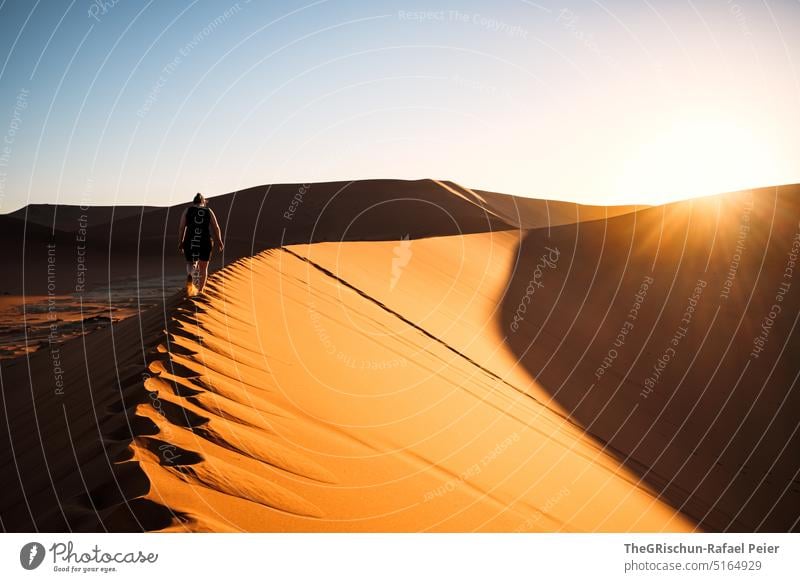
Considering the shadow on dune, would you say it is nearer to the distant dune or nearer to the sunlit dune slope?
the distant dune

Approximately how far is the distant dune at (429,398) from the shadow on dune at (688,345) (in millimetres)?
82

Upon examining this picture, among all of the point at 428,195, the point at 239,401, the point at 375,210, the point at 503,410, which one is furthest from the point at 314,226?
the point at 239,401

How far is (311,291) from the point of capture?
1060 centimetres

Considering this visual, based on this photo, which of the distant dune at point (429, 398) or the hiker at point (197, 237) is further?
the hiker at point (197, 237)

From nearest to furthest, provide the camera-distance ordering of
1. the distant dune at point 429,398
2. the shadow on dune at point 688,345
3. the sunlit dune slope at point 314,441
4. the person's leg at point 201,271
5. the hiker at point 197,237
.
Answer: the sunlit dune slope at point 314,441
the distant dune at point 429,398
the hiker at point 197,237
the person's leg at point 201,271
the shadow on dune at point 688,345

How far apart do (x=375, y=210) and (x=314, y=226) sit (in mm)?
6135

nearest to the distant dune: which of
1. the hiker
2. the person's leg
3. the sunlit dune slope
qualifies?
the sunlit dune slope

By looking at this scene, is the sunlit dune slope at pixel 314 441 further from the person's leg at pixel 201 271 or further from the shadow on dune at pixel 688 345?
the shadow on dune at pixel 688 345

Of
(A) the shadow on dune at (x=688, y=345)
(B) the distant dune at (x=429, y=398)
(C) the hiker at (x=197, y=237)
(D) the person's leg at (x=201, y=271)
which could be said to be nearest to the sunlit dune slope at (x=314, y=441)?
(B) the distant dune at (x=429, y=398)

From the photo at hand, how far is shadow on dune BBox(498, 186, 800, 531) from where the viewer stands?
34.4ft

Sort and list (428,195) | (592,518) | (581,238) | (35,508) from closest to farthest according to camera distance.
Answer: (35,508) < (592,518) < (581,238) < (428,195)

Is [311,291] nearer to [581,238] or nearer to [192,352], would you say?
[192,352]

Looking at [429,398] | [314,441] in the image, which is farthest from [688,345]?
[314,441]

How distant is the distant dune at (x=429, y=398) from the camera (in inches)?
150
